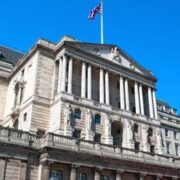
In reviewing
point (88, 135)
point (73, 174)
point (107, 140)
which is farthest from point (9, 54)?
point (73, 174)

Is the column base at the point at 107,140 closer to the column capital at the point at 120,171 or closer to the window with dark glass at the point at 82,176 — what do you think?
the column capital at the point at 120,171

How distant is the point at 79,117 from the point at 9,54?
30.5 meters

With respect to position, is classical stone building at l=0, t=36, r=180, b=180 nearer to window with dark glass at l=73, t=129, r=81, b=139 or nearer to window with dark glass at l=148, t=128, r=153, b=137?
window with dark glass at l=73, t=129, r=81, b=139

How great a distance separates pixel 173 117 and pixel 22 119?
164 feet

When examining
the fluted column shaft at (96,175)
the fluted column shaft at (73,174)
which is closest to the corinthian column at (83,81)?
the fluted column shaft at (96,175)

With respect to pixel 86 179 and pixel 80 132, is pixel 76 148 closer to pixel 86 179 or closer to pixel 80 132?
pixel 86 179

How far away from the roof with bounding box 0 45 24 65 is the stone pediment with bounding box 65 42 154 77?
20.1 meters

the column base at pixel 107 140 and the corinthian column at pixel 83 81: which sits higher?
the corinthian column at pixel 83 81

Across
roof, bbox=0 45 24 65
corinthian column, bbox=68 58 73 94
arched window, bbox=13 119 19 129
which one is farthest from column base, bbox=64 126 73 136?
roof, bbox=0 45 24 65

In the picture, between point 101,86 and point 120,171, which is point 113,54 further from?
point 120,171

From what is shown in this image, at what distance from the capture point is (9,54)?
70.2 m

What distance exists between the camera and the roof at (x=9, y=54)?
66.8 metres

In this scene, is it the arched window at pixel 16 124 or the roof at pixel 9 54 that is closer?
the arched window at pixel 16 124

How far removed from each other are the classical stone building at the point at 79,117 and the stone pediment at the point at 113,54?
172mm
